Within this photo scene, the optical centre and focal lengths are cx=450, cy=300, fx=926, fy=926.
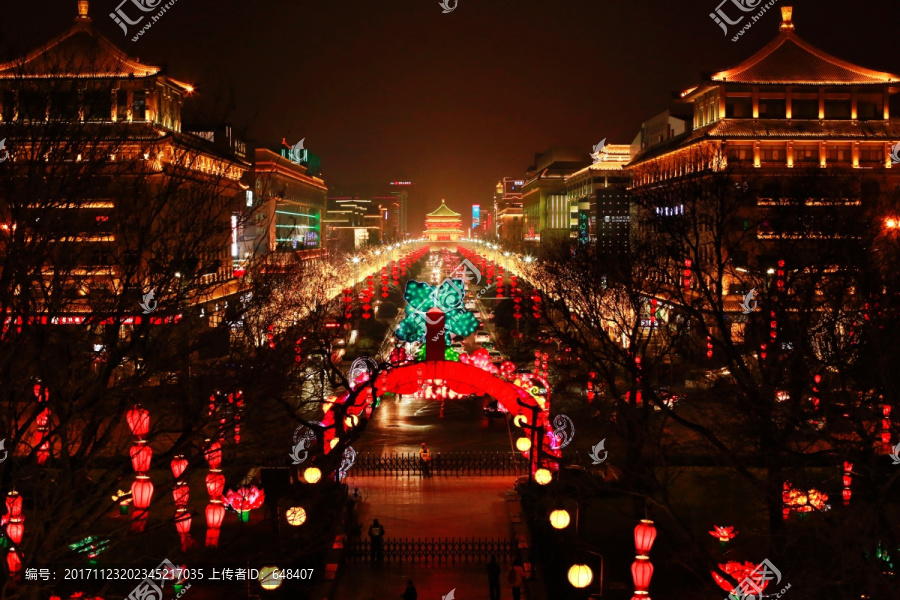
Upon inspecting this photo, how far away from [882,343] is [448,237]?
176576 millimetres

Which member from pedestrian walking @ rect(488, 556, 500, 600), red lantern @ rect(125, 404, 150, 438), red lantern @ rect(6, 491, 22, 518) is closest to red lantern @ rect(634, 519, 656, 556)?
pedestrian walking @ rect(488, 556, 500, 600)

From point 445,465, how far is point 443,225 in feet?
543

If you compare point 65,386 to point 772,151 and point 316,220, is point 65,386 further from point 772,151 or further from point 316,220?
point 316,220

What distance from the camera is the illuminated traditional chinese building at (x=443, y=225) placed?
186 m

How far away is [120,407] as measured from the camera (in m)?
9.07

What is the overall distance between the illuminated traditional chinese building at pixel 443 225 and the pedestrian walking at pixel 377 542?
17028 cm

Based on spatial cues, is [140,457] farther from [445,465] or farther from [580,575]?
[445,465]

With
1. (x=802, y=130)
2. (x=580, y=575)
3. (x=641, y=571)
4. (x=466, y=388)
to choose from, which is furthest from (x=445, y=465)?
(x=802, y=130)

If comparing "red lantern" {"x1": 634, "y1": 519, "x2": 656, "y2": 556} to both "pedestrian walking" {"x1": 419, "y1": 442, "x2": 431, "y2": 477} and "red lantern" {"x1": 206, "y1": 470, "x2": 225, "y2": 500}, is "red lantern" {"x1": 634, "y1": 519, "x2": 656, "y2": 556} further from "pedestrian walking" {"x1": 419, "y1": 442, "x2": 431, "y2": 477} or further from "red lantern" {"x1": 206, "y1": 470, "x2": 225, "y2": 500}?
"pedestrian walking" {"x1": 419, "y1": 442, "x2": 431, "y2": 477}

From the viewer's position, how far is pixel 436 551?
1722cm

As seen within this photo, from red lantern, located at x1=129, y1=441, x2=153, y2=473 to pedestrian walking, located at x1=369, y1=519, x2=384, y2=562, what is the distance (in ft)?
19.7

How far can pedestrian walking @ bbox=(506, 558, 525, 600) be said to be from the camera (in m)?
14.6

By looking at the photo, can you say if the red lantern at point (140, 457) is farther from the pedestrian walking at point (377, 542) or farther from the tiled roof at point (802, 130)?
the tiled roof at point (802, 130)

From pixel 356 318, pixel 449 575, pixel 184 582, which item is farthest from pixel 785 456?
pixel 356 318
